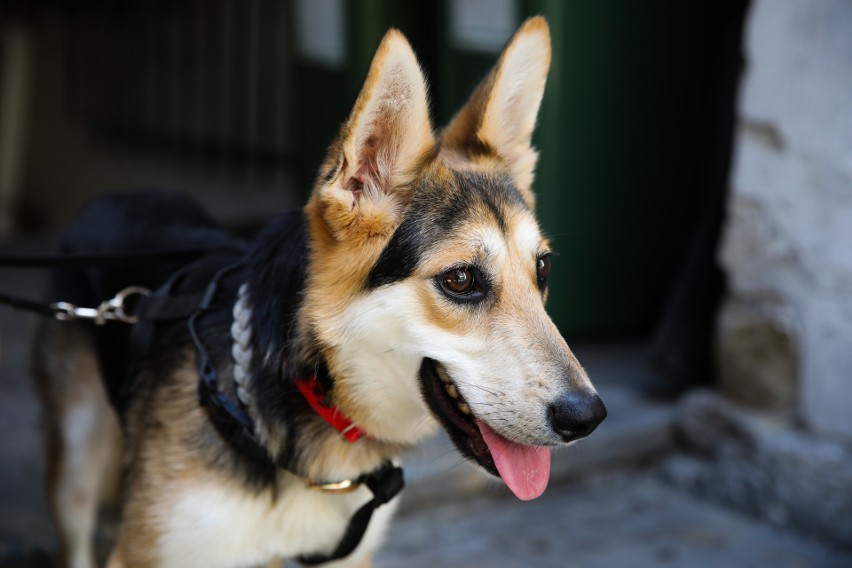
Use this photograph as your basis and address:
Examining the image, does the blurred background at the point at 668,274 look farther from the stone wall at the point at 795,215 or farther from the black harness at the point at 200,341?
the black harness at the point at 200,341

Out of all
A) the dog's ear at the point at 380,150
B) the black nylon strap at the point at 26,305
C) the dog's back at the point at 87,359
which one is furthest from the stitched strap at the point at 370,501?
the black nylon strap at the point at 26,305

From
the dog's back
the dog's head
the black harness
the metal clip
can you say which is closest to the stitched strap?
the black harness

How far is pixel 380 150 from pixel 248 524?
3.29 ft

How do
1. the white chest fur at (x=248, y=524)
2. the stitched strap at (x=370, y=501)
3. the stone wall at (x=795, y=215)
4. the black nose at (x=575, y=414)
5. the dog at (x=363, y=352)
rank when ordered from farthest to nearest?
1. the stone wall at (x=795, y=215)
2. the stitched strap at (x=370, y=501)
3. the white chest fur at (x=248, y=524)
4. the dog at (x=363, y=352)
5. the black nose at (x=575, y=414)

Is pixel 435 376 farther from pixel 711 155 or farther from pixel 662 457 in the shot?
pixel 711 155

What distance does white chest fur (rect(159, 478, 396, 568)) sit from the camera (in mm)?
2193

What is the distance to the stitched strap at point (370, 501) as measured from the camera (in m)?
2.32

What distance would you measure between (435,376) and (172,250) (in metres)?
1.03

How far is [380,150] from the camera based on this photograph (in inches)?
87.5

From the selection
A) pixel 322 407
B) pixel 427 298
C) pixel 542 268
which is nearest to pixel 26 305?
pixel 322 407

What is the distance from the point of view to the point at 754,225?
3.97m

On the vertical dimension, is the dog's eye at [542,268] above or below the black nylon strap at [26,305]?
above

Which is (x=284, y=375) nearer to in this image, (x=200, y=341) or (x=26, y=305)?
(x=200, y=341)

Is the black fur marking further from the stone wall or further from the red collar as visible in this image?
the stone wall
